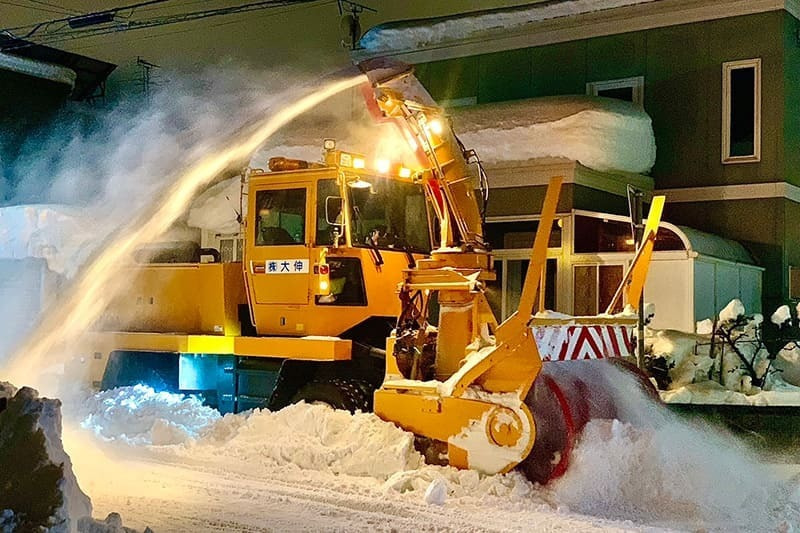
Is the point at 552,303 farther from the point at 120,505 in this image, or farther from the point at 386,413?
the point at 120,505

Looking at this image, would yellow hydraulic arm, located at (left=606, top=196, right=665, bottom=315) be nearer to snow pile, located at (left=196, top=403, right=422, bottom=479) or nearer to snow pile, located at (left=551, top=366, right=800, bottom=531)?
snow pile, located at (left=551, top=366, right=800, bottom=531)

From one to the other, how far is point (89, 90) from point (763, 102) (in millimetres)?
24498

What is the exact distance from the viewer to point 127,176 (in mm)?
15602

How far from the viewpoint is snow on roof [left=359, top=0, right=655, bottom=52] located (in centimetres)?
2108

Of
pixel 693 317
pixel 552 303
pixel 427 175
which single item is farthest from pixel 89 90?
pixel 427 175

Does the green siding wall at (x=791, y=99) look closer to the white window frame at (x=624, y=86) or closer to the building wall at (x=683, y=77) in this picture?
the building wall at (x=683, y=77)

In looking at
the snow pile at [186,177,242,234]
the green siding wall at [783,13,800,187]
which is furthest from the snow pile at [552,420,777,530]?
A: the green siding wall at [783,13,800,187]

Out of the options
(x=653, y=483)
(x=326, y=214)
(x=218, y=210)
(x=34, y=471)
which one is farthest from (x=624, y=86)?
(x=34, y=471)

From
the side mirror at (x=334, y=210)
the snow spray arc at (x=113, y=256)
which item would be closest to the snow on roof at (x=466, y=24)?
the snow spray arc at (x=113, y=256)

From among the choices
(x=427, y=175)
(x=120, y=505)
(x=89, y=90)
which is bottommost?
(x=120, y=505)

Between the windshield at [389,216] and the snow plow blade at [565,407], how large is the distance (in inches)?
93.4

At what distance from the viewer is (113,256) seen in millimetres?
12062

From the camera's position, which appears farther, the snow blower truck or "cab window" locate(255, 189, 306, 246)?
"cab window" locate(255, 189, 306, 246)

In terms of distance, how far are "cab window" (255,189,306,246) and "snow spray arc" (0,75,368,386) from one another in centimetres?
163
